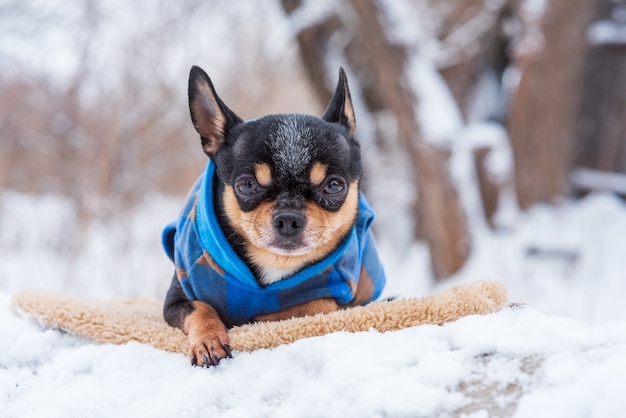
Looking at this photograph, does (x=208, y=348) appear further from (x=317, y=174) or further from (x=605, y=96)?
(x=605, y=96)

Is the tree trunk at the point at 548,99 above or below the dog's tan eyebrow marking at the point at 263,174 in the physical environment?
above

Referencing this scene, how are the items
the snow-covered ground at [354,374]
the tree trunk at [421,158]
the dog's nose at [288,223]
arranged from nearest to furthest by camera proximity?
the snow-covered ground at [354,374] < the dog's nose at [288,223] < the tree trunk at [421,158]

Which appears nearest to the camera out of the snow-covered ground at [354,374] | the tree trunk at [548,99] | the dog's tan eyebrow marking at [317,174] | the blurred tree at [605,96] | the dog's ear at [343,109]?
the snow-covered ground at [354,374]

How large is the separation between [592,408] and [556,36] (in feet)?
18.8

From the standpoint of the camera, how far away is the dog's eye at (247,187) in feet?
7.33

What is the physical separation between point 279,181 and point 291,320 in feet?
1.72

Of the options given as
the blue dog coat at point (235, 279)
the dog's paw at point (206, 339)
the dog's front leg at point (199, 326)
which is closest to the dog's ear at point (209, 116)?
the blue dog coat at point (235, 279)

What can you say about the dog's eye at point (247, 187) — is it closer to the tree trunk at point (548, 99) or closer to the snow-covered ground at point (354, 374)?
the snow-covered ground at point (354, 374)

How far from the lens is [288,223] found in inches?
83.7

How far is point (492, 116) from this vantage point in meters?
6.89

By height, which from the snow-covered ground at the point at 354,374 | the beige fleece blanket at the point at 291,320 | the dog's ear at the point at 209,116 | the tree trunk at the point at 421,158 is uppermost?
the tree trunk at the point at 421,158

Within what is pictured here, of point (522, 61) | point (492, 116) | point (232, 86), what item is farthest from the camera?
point (232, 86)

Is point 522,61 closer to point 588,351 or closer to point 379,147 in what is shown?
point 379,147

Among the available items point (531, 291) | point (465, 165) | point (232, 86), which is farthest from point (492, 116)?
point (232, 86)
